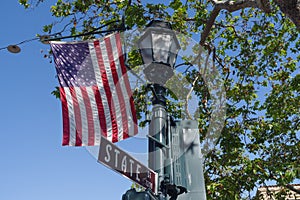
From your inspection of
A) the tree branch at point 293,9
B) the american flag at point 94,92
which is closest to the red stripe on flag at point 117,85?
the american flag at point 94,92

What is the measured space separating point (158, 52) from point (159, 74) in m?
0.23

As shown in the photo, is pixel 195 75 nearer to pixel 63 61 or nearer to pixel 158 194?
pixel 63 61

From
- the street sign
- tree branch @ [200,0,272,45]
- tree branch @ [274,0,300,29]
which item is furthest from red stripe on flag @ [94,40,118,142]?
tree branch @ [200,0,272,45]

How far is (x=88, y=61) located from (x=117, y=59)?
485 millimetres

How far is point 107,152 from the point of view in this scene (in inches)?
92.5

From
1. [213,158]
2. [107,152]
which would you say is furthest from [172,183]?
[213,158]

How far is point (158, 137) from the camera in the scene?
9.56 feet

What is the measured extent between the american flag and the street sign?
178 cm

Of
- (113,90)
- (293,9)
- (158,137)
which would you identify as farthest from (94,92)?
(293,9)

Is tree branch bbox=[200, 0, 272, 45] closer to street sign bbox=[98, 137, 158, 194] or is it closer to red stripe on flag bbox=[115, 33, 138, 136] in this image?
red stripe on flag bbox=[115, 33, 138, 136]

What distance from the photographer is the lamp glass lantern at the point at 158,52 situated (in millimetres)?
3305

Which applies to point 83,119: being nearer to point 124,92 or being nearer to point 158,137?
point 124,92

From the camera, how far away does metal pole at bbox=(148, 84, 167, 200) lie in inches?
109

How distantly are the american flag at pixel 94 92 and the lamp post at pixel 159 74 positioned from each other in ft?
4.03
